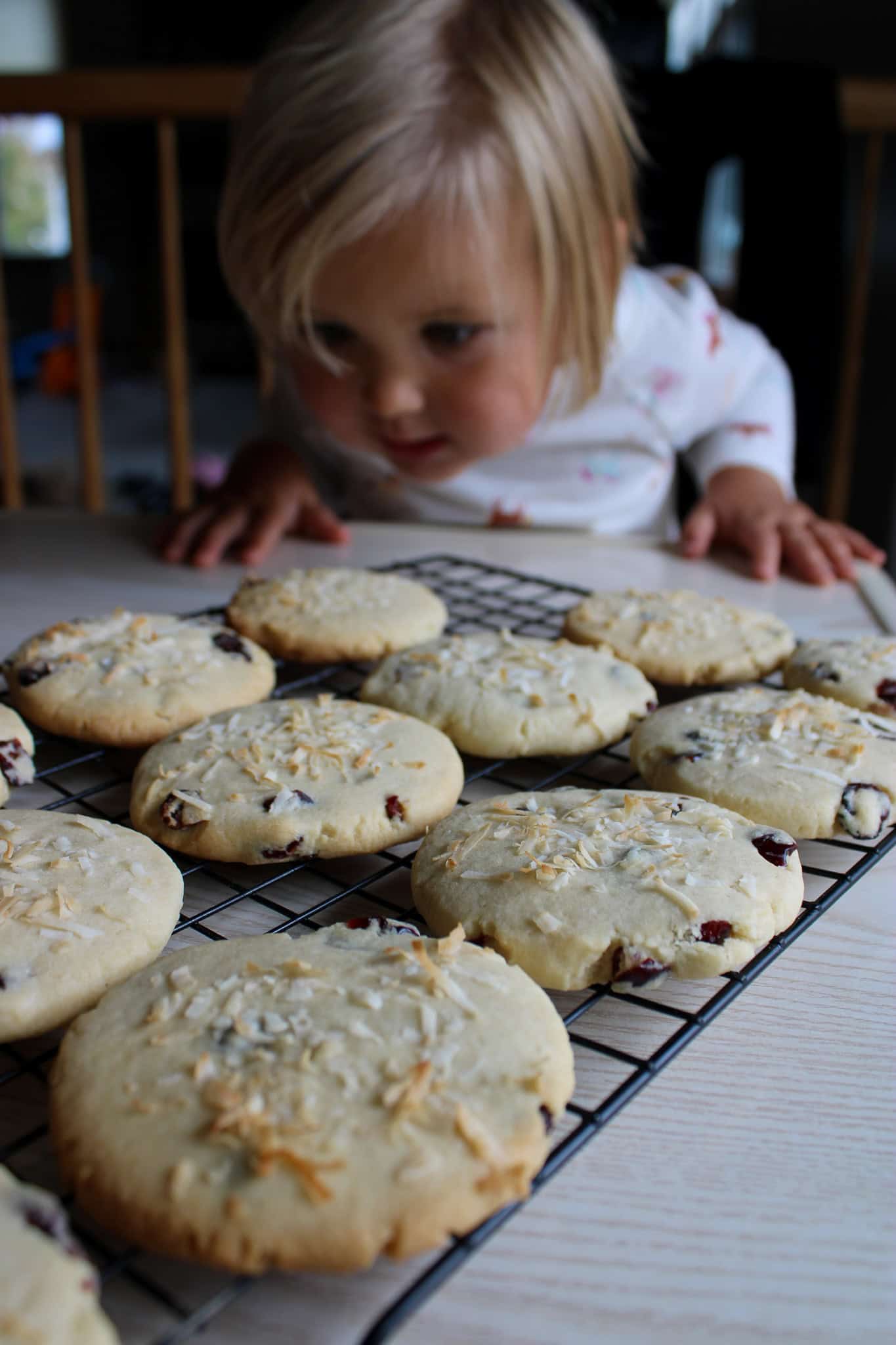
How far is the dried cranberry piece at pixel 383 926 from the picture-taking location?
21.9 inches

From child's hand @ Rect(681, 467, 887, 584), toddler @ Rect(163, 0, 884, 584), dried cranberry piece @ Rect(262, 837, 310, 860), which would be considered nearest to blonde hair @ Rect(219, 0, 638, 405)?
toddler @ Rect(163, 0, 884, 584)

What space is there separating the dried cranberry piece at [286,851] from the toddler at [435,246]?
→ 743 mm

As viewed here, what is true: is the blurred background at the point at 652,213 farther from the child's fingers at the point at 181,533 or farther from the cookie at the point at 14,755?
the cookie at the point at 14,755

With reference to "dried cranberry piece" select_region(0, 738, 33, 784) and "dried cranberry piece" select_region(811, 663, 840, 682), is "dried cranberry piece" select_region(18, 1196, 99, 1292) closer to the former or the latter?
"dried cranberry piece" select_region(0, 738, 33, 784)

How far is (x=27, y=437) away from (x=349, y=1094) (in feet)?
12.9

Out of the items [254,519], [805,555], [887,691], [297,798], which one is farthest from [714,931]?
[254,519]

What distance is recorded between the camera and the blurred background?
190 centimetres

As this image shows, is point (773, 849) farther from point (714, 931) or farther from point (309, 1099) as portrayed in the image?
point (309, 1099)

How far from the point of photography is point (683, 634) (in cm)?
102

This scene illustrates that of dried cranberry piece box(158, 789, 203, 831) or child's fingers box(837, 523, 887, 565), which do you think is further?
child's fingers box(837, 523, 887, 565)

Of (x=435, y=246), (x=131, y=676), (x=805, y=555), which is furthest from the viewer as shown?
(x=805, y=555)

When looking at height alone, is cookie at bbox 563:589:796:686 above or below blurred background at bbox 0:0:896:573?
below

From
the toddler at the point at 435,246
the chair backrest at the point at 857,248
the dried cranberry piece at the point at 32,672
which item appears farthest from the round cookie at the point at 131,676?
the chair backrest at the point at 857,248

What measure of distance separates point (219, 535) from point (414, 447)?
31 cm
